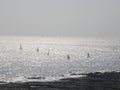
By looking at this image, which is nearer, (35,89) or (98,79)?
(35,89)

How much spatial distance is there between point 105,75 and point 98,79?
402 cm

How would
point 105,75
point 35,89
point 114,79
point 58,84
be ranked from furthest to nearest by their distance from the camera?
1. point 105,75
2. point 114,79
3. point 58,84
4. point 35,89

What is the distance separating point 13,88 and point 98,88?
10.0 m

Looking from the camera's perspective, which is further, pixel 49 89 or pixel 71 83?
pixel 71 83

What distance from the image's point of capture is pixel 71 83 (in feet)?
126

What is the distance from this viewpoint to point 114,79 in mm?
40844

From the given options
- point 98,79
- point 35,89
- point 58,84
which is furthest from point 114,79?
point 35,89

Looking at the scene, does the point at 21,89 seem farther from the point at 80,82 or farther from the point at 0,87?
the point at 80,82

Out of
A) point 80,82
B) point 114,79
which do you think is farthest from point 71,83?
point 114,79

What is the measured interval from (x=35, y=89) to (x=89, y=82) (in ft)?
24.5

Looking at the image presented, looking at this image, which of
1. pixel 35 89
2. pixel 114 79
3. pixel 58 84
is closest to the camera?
pixel 35 89

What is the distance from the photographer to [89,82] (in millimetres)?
38719

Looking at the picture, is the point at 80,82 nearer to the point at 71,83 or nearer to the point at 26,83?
the point at 71,83

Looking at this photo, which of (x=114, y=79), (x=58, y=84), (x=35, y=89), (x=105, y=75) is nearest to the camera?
(x=35, y=89)
